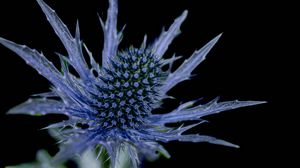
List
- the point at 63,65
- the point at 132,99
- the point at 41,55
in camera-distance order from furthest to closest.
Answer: the point at 132,99 → the point at 63,65 → the point at 41,55

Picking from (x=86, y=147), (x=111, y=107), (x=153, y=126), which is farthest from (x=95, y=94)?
(x=86, y=147)

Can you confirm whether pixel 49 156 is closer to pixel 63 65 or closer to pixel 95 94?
pixel 95 94

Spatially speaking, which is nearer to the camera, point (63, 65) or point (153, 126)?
point (63, 65)

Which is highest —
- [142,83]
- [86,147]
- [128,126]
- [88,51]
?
[88,51]

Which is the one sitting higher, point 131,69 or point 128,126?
point 131,69

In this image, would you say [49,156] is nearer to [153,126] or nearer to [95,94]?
[95,94]

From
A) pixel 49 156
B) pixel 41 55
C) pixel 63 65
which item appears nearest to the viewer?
pixel 41 55
